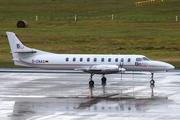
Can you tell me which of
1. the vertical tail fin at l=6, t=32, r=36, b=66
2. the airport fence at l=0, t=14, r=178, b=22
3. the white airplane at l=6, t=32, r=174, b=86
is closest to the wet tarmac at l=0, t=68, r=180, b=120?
the white airplane at l=6, t=32, r=174, b=86

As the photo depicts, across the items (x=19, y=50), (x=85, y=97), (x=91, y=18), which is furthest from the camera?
(x=91, y=18)

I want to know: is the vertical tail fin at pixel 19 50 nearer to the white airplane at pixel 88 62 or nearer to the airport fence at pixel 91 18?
the white airplane at pixel 88 62

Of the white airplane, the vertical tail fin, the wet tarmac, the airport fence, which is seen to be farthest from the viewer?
the airport fence

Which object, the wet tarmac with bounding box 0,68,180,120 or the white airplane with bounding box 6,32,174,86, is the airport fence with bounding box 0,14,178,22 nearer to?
the wet tarmac with bounding box 0,68,180,120

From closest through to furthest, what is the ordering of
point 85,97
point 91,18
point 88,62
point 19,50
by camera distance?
point 85,97
point 88,62
point 19,50
point 91,18

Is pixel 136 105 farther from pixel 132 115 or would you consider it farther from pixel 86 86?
pixel 86 86

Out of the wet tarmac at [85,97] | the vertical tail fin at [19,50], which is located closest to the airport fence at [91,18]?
the wet tarmac at [85,97]

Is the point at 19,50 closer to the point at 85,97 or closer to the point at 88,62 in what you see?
the point at 88,62

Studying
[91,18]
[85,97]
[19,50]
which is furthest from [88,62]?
[91,18]

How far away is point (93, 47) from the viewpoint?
71.4m

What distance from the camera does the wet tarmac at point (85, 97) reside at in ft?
108

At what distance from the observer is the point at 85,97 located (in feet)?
128

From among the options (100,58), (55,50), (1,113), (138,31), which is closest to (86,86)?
(100,58)

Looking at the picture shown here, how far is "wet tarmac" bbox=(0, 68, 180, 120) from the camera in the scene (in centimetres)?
3306
